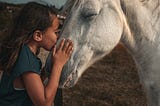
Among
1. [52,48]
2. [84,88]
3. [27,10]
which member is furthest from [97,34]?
[84,88]

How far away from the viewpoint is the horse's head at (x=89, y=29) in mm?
2242

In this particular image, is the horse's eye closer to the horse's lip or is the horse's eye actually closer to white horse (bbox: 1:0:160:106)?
white horse (bbox: 1:0:160:106)

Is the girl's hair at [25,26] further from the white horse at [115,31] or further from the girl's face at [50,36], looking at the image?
the white horse at [115,31]

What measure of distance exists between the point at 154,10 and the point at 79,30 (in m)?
0.47

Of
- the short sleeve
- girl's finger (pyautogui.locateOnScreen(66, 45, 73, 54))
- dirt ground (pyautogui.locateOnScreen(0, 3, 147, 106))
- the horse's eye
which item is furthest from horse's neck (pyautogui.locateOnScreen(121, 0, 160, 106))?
dirt ground (pyautogui.locateOnScreen(0, 3, 147, 106))

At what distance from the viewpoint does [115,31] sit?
89.2 inches

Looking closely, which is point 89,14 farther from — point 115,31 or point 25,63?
point 25,63

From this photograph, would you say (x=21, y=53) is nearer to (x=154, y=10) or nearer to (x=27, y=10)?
(x=27, y=10)

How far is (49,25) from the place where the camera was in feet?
7.13

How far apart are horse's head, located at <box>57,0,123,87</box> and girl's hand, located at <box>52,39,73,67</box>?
0.06 m

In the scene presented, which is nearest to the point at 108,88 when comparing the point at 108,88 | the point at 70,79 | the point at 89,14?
the point at 108,88

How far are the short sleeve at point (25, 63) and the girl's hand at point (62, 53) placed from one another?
0.11m

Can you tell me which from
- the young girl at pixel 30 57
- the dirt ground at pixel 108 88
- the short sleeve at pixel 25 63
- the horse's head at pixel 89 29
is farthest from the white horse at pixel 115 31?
the dirt ground at pixel 108 88

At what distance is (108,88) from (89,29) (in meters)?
3.65
